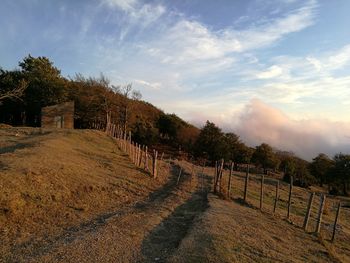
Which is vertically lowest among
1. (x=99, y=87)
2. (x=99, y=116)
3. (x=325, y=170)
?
(x=325, y=170)

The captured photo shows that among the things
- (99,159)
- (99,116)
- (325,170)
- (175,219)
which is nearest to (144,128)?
(99,116)

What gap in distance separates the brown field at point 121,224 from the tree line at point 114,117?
3380 centimetres

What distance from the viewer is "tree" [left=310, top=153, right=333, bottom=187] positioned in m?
60.4

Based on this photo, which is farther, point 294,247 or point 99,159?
point 99,159

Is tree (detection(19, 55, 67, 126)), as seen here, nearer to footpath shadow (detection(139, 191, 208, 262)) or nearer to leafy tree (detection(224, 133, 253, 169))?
leafy tree (detection(224, 133, 253, 169))

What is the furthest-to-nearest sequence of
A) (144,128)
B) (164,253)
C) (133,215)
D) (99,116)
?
(144,128) → (99,116) → (133,215) → (164,253)

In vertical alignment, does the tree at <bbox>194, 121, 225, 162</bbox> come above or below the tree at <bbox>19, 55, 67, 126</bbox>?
below

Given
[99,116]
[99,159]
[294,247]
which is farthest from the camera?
[99,116]

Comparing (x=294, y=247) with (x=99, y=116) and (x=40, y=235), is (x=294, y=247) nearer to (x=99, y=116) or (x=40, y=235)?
(x=40, y=235)

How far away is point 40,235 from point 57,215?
209cm

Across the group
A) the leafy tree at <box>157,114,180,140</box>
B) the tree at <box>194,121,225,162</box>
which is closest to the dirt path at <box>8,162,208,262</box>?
the tree at <box>194,121,225,162</box>

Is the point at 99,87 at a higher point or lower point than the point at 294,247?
higher

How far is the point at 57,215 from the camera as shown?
13.9m

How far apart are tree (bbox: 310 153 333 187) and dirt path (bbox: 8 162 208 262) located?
48587mm
